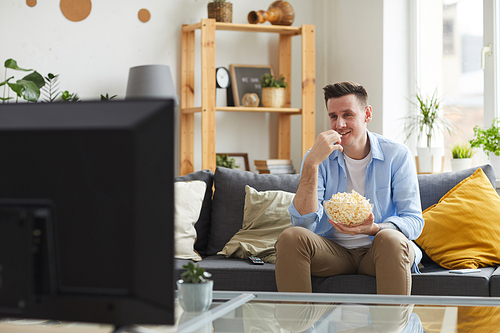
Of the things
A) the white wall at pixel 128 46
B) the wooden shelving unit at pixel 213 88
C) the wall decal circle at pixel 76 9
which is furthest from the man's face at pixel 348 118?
the wall decal circle at pixel 76 9

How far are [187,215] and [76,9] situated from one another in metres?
1.99

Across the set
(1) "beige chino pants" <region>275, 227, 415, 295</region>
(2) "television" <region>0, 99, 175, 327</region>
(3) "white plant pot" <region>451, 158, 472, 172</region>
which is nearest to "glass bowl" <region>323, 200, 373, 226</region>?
(1) "beige chino pants" <region>275, 227, 415, 295</region>

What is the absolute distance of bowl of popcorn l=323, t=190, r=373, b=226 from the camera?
170cm

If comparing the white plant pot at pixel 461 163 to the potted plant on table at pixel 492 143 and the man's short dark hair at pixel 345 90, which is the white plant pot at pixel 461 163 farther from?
the man's short dark hair at pixel 345 90

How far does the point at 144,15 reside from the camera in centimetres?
369

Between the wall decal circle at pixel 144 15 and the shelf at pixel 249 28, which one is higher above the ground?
the wall decal circle at pixel 144 15

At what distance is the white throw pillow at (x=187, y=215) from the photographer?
7.82 feet

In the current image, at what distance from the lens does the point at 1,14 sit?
11.2ft

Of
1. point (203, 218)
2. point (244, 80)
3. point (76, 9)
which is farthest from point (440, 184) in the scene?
point (76, 9)

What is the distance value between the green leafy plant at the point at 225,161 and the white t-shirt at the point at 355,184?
156 cm

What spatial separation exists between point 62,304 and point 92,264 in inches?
2.8

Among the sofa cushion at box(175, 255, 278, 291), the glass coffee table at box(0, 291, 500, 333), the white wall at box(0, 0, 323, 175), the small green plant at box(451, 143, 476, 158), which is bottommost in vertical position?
the sofa cushion at box(175, 255, 278, 291)

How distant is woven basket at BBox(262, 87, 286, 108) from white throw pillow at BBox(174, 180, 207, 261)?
1233 millimetres

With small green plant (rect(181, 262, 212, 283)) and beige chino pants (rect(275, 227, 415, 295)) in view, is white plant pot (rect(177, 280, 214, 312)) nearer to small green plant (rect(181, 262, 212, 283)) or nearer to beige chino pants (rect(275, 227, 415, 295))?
small green plant (rect(181, 262, 212, 283))
